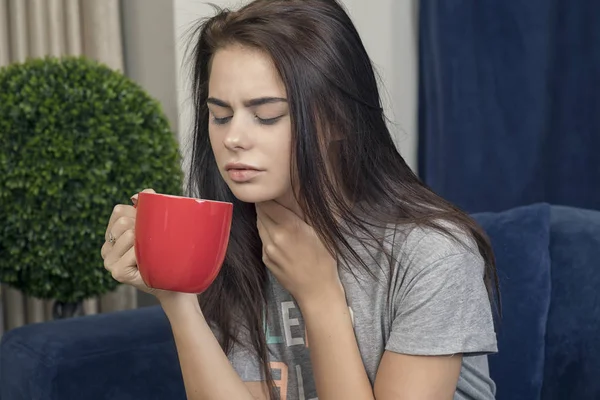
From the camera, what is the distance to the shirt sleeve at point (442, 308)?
111cm

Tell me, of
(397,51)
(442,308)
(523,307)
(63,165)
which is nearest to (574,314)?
(523,307)

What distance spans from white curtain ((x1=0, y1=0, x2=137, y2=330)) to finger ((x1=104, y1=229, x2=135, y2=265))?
1.57 meters

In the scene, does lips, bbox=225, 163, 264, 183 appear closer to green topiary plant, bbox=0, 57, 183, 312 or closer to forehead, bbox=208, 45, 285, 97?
forehead, bbox=208, 45, 285, 97

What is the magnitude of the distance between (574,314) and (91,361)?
2.62 ft

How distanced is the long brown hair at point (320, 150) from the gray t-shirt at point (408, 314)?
23 millimetres

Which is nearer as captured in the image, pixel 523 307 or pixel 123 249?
pixel 123 249

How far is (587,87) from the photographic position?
6.67ft

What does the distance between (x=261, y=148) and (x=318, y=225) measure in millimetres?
158

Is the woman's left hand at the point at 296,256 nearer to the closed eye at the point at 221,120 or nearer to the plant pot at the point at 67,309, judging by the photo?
the closed eye at the point at 221,120

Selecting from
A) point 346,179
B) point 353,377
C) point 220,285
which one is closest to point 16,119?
point 220,285

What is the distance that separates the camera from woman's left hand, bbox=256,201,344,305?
117cm

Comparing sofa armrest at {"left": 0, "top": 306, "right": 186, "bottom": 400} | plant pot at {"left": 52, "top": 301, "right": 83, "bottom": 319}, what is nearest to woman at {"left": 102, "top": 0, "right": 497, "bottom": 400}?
sofa armrest at {"left": 0, "top": 306, "right": 186, "bottom": 400}

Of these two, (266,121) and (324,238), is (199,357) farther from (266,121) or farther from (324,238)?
(266,121)

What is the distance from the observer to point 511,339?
151 cm
